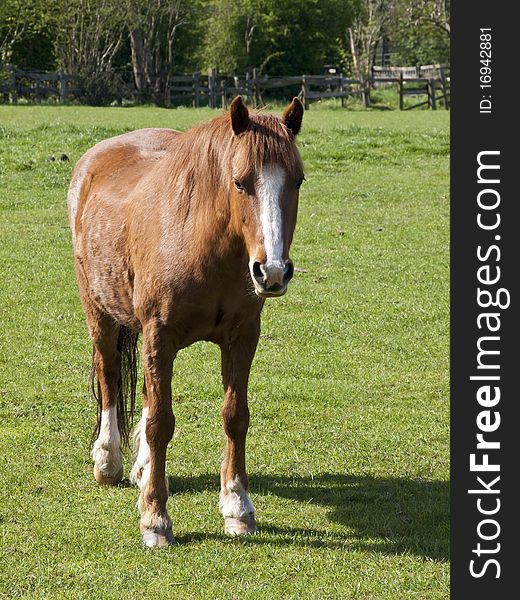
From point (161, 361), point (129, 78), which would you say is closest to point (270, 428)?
point (161, 361)

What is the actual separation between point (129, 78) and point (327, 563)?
4269 cm

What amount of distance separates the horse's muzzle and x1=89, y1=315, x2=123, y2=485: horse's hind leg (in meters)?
1.98

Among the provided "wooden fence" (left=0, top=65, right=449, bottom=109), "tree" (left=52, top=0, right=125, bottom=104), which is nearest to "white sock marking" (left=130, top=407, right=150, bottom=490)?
"wooden fence" (left=0, top=65, right=449, bottom=109)

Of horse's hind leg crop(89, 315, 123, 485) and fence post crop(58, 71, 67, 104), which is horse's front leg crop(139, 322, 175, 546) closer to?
horse's hind leg crop(89, 315, 123, 485)

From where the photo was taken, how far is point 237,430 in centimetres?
530

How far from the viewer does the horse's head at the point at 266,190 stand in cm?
427

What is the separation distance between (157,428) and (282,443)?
1.60m

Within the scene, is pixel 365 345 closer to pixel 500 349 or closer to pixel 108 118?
pixel 500 349

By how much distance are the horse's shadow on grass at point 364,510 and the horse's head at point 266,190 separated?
153cm

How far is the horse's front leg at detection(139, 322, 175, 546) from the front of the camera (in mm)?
5004

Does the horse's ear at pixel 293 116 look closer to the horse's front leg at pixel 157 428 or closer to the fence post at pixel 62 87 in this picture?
the horse's front leg at pixel 157 428

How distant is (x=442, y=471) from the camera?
240 inches

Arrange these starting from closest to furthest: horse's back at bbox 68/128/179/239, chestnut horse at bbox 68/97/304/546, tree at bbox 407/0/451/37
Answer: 1. chestnut horse at bbox 68/97/304/546
2. horse's back at bbox 68/128/179/239
3. tree at bbox 407/0/451/37

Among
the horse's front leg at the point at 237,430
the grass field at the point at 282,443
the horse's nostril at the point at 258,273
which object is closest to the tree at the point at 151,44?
the grass field at the point at 282,443
